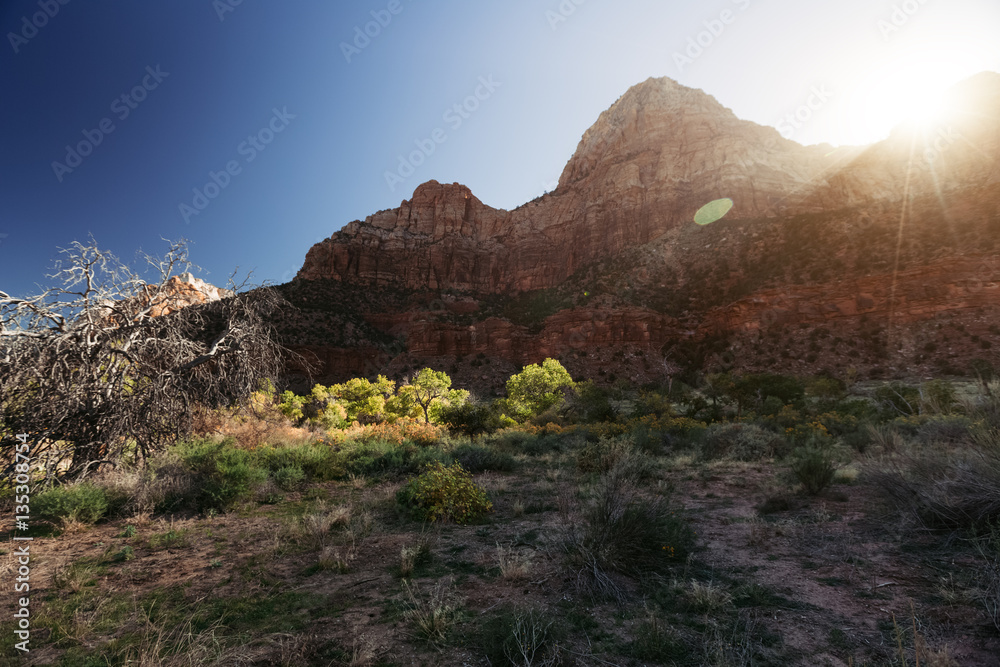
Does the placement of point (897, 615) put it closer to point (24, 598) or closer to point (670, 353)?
point (24, 598)

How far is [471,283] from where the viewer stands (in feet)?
253

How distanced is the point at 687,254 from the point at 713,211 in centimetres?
1190

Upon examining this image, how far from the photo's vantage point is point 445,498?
6379mm

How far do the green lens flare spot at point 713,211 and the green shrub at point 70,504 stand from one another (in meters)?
65.7

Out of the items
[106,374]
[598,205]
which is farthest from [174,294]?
[598,205]

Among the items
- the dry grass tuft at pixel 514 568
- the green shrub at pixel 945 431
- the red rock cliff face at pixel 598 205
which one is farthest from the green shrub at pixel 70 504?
the red rock cliff face at pixel 598 205

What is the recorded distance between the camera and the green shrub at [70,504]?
18.1 ft

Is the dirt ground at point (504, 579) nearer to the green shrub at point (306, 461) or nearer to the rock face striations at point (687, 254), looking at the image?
the green shrub at point (306, 461)

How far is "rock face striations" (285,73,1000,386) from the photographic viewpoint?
3500cm

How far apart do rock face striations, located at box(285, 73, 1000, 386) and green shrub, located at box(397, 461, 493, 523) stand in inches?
1529

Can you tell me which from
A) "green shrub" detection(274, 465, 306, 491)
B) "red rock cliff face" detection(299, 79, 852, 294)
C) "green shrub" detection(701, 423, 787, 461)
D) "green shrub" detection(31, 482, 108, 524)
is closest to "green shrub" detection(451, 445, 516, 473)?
"green shrub" detection(274, 465, 306, 491)

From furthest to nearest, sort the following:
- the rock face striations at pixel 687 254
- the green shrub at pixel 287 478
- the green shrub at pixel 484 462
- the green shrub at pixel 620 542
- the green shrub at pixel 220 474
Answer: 1. the rock face striations at pixel 687 254
2. the green shrub at pixel 484 462
3. the green shrub at pixel 287 478
4. the green shrub at pixel 220 474
5. the green shrub at pixel 620 542

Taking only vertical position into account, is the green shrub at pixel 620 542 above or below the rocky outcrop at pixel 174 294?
below

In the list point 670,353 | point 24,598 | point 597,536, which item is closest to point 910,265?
point 670,353
